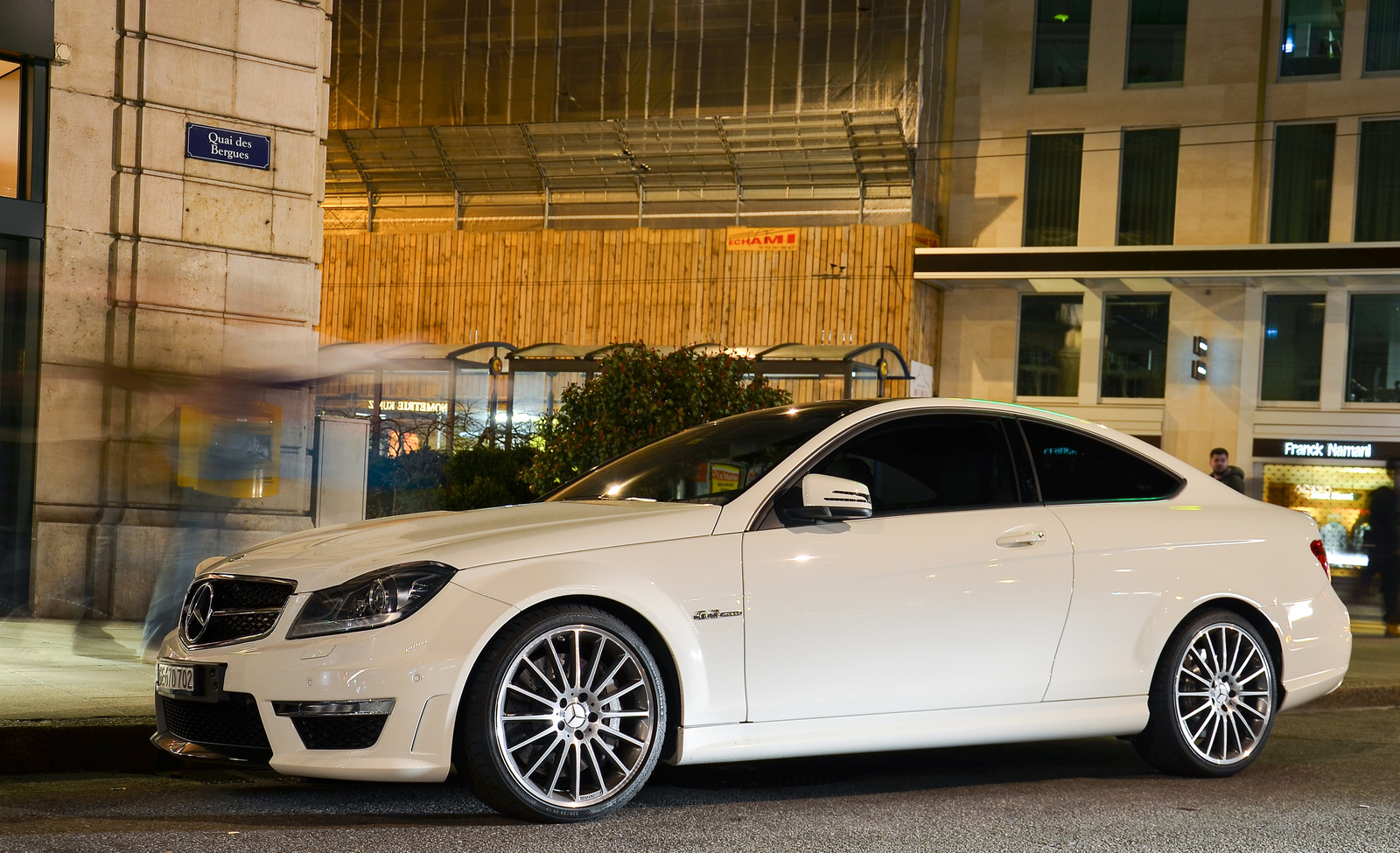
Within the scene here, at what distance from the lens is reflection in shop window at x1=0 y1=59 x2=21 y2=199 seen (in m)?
10.6

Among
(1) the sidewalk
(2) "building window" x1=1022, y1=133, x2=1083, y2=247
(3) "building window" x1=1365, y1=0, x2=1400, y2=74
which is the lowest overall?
(1) the sidewalk

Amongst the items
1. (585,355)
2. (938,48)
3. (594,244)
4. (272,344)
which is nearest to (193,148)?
(272,344)

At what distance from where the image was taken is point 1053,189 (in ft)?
91.1

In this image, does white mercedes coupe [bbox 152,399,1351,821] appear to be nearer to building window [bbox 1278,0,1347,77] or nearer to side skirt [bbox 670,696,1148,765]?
side skirt [bbox 670,696,1148,765]

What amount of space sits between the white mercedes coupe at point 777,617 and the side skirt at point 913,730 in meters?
0.01

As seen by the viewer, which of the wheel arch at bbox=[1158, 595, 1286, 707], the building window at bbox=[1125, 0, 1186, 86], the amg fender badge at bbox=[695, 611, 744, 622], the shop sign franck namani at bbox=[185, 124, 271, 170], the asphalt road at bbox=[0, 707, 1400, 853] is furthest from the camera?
the building window at bbox=[1125, 0, 1186, 86]

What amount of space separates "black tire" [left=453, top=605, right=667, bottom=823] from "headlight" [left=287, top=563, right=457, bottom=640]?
0.96ft

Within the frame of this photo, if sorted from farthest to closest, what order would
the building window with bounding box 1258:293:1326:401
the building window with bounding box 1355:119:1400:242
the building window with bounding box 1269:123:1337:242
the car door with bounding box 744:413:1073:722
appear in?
the building window with bounding box 1269:123:1337:242 → the building window with bounding box 1258:293:1326:401 → the building window with bounding box 1355:119:1400:242 → the car door with bounding box 744:413:1073:722

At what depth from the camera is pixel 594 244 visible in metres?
28.2

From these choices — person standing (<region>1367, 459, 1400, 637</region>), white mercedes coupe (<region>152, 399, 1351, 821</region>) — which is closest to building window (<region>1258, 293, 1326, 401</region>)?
person standing (<region>1367, 459, 1400, 637</region>)

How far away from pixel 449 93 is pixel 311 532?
2512 cm

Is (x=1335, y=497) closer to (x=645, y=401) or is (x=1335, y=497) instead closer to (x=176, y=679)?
(x=645, y=401)

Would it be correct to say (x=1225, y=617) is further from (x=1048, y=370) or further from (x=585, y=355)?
(x=1048, y=370)

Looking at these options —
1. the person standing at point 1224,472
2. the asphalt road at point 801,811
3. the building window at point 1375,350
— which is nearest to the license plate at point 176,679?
the asphalt road at point 801,811
